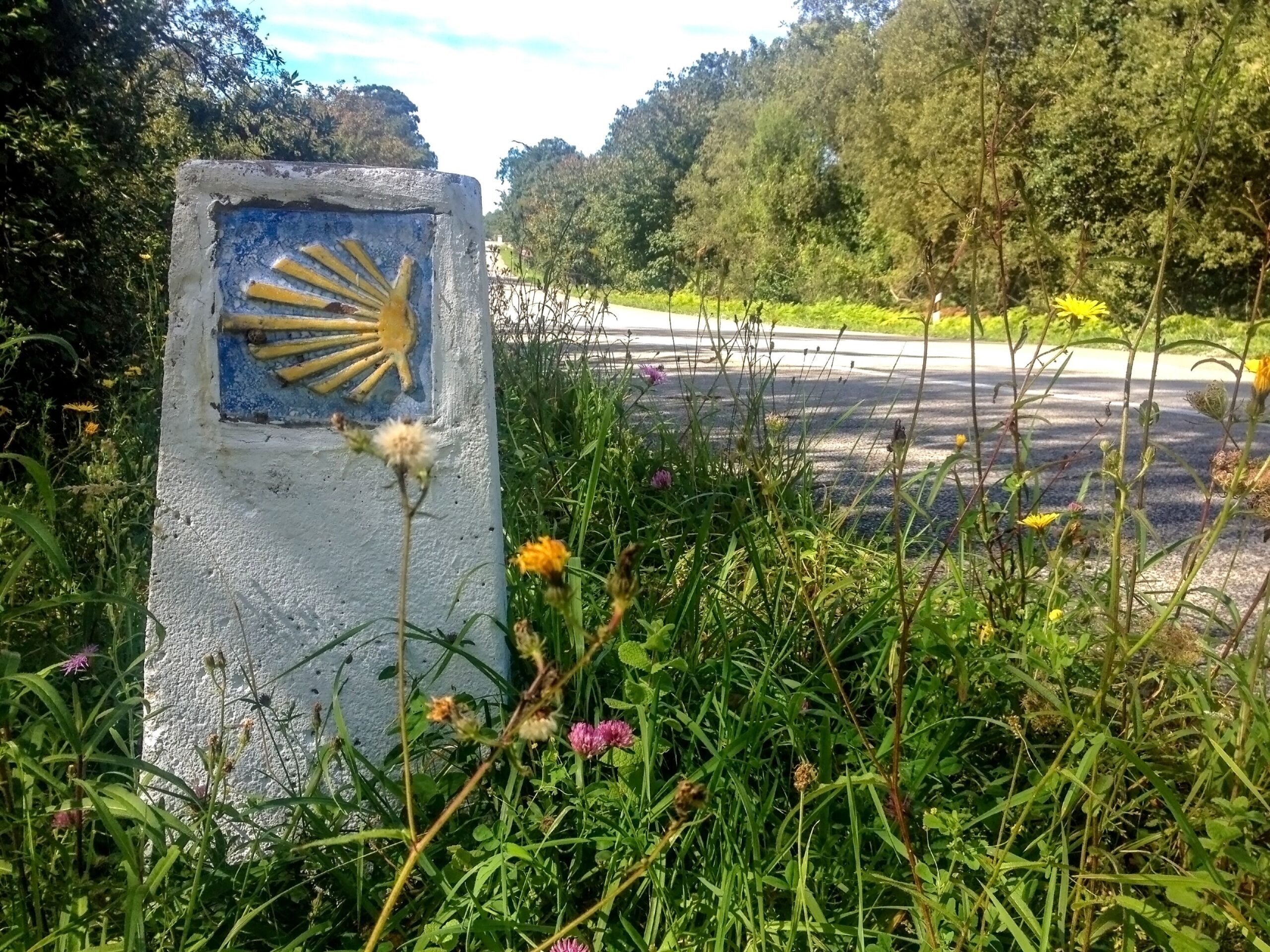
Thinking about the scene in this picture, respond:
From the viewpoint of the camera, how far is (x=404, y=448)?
2.86ft

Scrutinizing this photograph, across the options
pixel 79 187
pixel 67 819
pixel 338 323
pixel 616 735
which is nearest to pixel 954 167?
pixel 79 187

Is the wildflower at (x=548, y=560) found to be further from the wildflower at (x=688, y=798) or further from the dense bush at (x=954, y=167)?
the dense bush at (x=954, y=167)

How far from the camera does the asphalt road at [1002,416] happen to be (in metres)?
2.99

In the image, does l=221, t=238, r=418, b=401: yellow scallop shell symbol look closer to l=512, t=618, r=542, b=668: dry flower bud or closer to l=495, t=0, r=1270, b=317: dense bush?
l=495, t=0, r=1270, b=317: dense bush

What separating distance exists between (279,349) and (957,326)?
1510cm

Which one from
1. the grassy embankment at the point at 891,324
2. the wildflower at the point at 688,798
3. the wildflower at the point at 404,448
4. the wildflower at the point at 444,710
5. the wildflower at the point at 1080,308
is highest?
the grassy embankment at the point at 891,324

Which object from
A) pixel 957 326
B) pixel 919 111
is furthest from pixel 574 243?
pixel 919 111

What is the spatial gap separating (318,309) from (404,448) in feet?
3.85

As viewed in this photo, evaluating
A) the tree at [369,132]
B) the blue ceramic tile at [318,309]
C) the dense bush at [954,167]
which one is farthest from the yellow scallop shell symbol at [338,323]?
the tree at [369,132]

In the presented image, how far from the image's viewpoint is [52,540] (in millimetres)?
1259

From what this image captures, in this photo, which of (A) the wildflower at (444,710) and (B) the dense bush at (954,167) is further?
(B) the dense bush at (954,167)

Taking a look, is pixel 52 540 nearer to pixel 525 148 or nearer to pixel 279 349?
pixel 279 349

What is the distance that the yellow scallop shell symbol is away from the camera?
1.93 meters

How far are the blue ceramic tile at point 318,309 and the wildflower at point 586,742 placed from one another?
74cm
